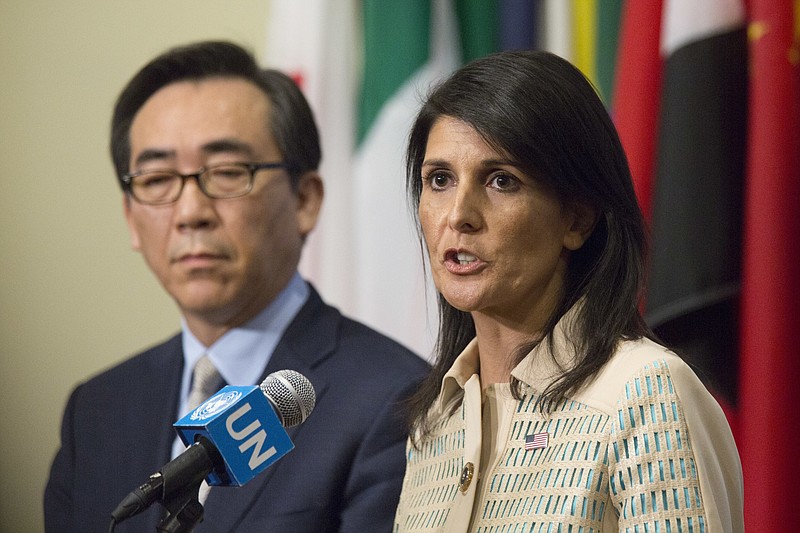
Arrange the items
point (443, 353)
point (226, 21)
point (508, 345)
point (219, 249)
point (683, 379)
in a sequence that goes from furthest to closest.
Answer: point (226, 21)
point (219, 249)
point (443, 353)
point (508, 345)
point (683, 379)

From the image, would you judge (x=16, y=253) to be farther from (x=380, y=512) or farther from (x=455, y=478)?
(x=455, y=478)

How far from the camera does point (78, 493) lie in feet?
7.79

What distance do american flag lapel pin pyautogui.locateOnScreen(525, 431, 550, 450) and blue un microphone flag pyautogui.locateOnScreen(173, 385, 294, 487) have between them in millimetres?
330

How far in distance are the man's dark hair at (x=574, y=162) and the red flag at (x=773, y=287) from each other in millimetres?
847

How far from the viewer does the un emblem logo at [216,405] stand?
4.02ft

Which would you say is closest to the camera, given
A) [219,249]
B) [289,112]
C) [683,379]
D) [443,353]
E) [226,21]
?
[683,379]

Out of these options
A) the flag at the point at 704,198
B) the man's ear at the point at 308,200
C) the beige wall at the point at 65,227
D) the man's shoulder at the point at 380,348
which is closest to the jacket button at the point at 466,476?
the man's shoulder at the point at 380,348

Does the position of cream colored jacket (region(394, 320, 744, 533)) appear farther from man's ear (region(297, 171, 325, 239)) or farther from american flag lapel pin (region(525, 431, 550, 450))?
man's ear (region(297, 171, 325, 239))

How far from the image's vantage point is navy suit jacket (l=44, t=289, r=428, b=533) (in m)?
2.02

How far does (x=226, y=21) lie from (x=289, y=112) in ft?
3.39

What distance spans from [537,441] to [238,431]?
41 cm

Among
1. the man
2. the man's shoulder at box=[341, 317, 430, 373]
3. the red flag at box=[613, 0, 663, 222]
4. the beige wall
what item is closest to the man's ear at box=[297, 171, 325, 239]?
the man

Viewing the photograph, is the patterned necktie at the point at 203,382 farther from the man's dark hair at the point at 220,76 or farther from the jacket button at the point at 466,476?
the jacket button at the point at 466,476

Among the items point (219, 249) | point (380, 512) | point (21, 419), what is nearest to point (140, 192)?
point (219, 249)
